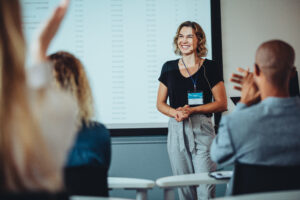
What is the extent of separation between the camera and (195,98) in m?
2.35

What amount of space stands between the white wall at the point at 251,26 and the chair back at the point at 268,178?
194cm

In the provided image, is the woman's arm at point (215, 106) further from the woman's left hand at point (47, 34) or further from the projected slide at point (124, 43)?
the woman's left hand at point (47, 34)

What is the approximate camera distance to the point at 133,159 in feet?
9.68

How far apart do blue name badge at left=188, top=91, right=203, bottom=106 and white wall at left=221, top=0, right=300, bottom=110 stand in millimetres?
758

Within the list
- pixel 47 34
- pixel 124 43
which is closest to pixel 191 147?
pixel 124 43

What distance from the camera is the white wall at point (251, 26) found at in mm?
3016

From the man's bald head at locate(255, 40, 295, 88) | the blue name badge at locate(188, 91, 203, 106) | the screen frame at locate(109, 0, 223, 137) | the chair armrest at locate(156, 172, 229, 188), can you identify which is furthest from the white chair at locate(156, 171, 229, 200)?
the screen frame at locate(109, 0, 223, 137)

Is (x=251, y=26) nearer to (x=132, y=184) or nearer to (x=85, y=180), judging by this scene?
(x=132, y=184)

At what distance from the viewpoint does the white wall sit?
302 centimetres

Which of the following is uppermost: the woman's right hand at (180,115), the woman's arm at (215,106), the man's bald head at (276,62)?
the man's bald head at (276,62)

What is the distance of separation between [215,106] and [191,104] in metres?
0.20

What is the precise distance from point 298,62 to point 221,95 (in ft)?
4.18

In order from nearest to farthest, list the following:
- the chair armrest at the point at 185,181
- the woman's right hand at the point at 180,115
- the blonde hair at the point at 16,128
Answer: the blonde hair at the point at 16,128 < the chair armrest at the point at 185,181 < the woman's right hand at the point at 180,115

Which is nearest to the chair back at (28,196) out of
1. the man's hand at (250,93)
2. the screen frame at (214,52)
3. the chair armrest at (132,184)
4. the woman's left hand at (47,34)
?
the woman's left hand at (47,34)
